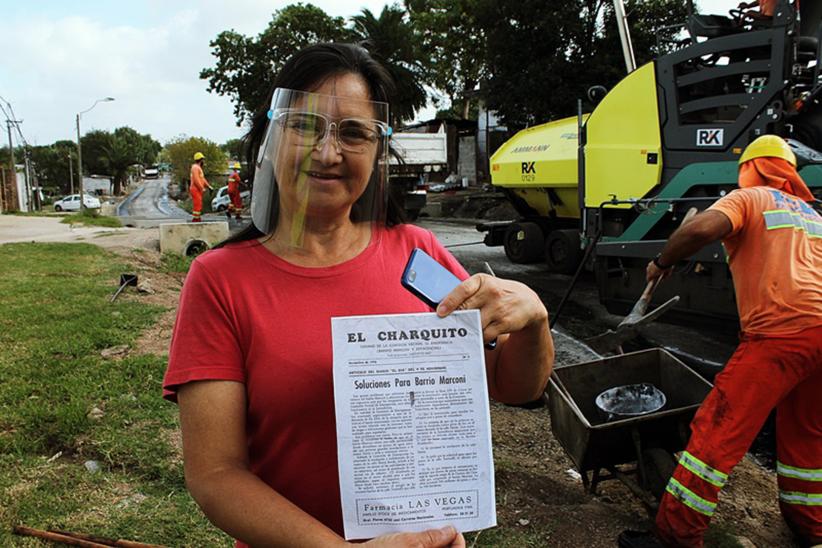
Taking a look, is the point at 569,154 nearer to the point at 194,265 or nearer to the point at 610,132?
the point at 610,132

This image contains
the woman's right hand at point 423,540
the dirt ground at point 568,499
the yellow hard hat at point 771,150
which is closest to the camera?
the woman's right hand at point 423,540

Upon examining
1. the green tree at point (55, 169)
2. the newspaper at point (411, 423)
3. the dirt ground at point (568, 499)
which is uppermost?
the green tree at point (55, 169)

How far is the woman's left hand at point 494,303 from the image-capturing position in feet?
3.50

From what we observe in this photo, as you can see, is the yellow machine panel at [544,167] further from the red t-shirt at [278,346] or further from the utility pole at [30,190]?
the utility pole at [30,190]

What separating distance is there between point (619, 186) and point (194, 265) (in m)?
6.27

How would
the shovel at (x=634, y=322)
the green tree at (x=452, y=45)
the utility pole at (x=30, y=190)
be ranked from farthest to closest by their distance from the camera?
1. the utility pole at (x=30, y=190)
2. the green tree at (x=452, y=45)
3. the shovel at (x=634, y=322)

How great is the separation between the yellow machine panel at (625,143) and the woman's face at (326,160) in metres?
5.71

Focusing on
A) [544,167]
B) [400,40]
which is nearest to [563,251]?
[544,167]

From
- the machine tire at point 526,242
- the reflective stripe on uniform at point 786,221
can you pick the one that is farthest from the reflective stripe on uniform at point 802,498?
the machine tire at point 526,242

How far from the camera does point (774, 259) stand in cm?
276

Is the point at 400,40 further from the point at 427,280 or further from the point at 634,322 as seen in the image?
the point at 427,280

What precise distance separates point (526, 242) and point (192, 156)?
49.2 meters

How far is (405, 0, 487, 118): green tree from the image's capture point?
22281 millimetres

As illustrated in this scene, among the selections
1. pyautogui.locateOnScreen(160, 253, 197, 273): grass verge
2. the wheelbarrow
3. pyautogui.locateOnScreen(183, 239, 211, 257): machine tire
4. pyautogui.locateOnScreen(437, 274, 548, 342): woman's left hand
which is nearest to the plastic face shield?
pyautogui.locateOnScreen(437, 274, 548, 342): woman's left hand
